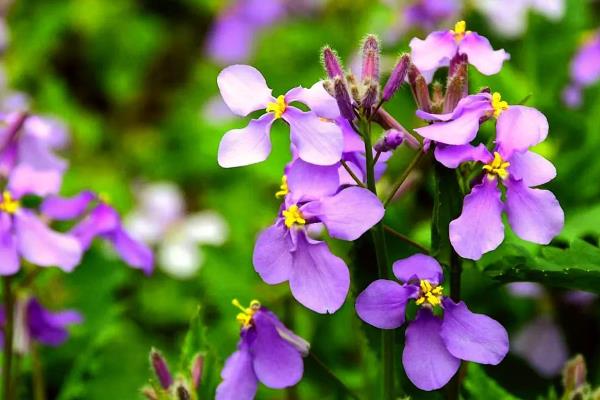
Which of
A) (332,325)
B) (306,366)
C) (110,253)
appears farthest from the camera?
(110,253)

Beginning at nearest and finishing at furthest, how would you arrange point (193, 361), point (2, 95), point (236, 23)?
1. point (193, 361)
2. point (2, 95)
3. point (236, 23)

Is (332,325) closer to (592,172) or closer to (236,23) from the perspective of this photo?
(592,172)

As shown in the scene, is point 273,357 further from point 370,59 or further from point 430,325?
point 370,59

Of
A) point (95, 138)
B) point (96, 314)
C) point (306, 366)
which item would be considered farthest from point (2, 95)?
point (306, 366)

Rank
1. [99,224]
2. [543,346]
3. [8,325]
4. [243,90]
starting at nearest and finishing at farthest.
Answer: [243,90], [8,325], [99,224], [543,346]

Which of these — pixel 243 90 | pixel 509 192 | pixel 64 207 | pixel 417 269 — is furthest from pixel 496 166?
pixel 64 207

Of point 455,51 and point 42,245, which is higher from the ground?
point 455,51
